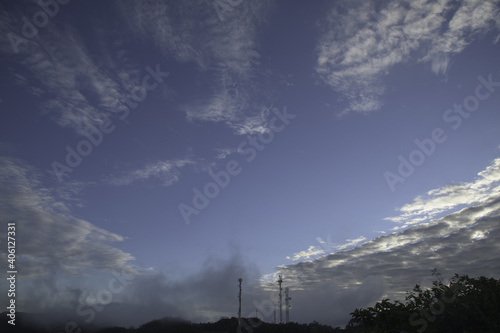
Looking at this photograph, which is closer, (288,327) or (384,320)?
(384,320)

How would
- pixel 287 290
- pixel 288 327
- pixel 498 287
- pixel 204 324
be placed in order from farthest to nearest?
pixel 204 324
pixel 288 327
pixel 287 290
pixel 498 287

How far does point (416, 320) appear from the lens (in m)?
17.6

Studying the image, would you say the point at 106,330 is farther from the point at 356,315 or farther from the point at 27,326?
the point at 356,315

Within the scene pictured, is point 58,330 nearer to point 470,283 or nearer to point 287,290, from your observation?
point 287,290

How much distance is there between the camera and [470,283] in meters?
20.7

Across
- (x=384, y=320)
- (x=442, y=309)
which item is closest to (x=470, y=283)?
(x=442, y=309)

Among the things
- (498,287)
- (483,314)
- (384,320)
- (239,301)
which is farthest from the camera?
(239,301)

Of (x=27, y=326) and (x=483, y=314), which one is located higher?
(x=483, y=314)

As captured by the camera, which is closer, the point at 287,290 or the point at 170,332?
the point at 287,290

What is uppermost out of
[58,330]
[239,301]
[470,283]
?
[470,283]

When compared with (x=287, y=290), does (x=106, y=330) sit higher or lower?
lower

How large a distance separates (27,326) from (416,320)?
168 m

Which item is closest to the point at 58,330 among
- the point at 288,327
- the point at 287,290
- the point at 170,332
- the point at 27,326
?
the point at 27,326

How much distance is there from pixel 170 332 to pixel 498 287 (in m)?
95.4
